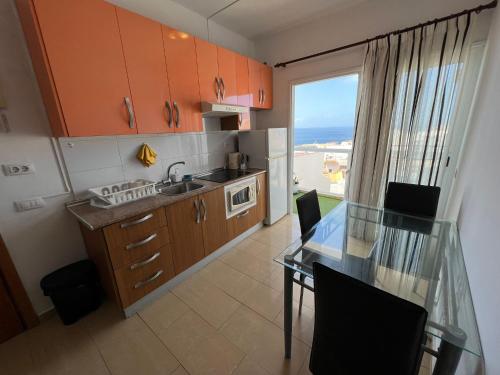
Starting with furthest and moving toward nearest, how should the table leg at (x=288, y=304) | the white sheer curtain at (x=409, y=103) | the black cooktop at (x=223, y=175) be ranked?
the black cooktop at (x=223, y=175) → the white sheer curtain at (x=409, y=103) → the table leg at (x=288, y=304)

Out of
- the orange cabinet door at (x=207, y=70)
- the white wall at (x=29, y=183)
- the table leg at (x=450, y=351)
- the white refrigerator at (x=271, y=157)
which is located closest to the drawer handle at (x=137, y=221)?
the white wall at (x=29, y=183)

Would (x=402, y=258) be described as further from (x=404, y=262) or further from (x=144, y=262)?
(x=144, y=262)

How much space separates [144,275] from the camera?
169 cm

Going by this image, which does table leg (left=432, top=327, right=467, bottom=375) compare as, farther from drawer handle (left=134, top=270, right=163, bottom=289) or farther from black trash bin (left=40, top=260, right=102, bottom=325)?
black trash bin (left=40, top=260, right=102, bottom=325)

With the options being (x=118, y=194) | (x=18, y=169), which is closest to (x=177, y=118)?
(x=118, y=194)

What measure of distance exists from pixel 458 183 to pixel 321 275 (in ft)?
6.35

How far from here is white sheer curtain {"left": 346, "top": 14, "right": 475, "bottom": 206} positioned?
71.0 inches

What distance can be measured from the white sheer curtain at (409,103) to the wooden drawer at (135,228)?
86.3 inches

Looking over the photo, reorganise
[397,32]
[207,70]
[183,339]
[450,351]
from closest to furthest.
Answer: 1. [450,351]
2. [183,339]
3. [397,32]
4. [207,70]

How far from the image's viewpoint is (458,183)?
6.11 feet

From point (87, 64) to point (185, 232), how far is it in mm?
1440

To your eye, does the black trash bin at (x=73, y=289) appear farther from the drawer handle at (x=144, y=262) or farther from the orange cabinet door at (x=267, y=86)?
the orange cabinet door at (x=267, y=86)

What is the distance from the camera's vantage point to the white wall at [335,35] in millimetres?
1881

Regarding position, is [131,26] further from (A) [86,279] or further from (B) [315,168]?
(B) [315,168]
